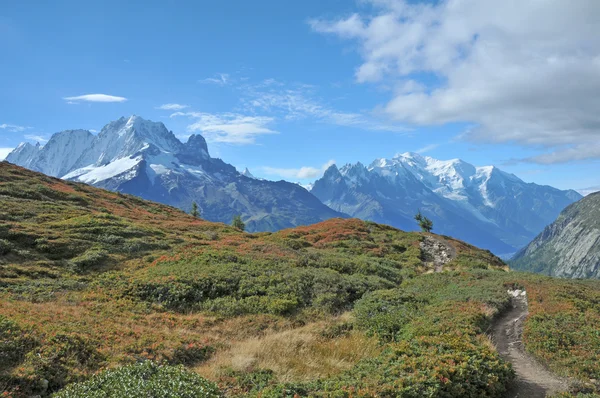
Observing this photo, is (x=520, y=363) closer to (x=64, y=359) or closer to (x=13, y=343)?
(x=64, y=359)

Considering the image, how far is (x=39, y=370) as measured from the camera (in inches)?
442

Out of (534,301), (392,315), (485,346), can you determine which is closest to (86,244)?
(392,315)

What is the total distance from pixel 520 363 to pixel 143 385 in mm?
14960

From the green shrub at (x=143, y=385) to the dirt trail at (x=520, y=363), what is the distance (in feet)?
35.0

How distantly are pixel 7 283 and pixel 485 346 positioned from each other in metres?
25.4

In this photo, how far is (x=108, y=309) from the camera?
18.7 meters

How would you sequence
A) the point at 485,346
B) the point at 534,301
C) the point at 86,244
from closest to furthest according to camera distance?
the point at 485,346, the point at 534,301, the point at 86,244

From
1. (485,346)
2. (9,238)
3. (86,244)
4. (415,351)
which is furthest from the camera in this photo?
(86,244)

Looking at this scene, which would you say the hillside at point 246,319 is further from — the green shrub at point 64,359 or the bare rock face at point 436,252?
the bare rock face at point 436,252

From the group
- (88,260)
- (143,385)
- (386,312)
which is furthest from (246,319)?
(88,260)

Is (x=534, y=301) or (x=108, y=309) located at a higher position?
(x=534, y=301)

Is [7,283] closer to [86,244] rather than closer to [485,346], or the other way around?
[86,244]

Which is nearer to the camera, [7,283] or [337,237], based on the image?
[7,283]

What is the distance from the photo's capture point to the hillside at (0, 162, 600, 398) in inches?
458
